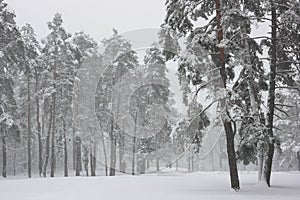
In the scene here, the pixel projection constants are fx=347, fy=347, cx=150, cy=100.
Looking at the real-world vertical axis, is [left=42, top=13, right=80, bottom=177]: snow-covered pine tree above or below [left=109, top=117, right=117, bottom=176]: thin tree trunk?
above

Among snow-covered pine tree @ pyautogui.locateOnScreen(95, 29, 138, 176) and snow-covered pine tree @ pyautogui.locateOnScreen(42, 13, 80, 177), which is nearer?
snow-covered pine tree @ pyautogui.locateOnScreen(42, 13, 80, 177)

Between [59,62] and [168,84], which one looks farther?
[168,84]

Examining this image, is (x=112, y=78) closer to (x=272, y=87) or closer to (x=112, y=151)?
(x=112, y=151)

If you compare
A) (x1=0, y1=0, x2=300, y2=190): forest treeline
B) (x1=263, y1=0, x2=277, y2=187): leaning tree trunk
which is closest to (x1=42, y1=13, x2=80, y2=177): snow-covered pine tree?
(x1=0, y1=0, x2=300, y2=190): forest treeline

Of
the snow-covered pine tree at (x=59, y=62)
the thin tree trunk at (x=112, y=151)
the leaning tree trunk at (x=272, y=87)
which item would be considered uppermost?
the snow-covered pine tree at (x=59, y=62)

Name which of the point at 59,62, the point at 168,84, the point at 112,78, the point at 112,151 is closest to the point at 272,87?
the point at 168,84

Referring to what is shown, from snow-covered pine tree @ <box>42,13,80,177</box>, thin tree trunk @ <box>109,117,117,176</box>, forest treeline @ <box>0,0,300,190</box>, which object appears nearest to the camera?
forest treeline @ <box>0,0,300,190</box>

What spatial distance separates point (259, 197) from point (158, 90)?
21.2 meters

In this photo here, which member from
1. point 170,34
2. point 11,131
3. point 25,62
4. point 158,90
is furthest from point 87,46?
point 170,34

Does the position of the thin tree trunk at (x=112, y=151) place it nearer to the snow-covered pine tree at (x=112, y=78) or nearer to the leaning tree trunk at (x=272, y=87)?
the snow-covered pine tree at (x=112, y=78)

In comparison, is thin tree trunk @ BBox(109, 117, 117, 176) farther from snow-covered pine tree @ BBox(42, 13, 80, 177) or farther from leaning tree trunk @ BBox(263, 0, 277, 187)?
leaning tree trunk @ BBox(263, 0, 277, 187)

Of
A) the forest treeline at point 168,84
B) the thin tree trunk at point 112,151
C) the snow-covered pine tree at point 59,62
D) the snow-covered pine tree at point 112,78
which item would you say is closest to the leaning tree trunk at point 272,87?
the forest treeline at point 168,84

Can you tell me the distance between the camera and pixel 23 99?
131 feet

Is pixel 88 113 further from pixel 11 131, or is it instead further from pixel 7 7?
pixel 7 7
